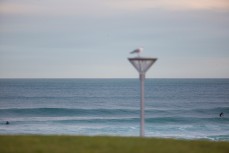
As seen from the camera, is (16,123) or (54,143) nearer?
(54,143)

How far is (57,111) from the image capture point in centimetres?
5772

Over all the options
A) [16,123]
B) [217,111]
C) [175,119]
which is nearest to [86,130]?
[16,123]

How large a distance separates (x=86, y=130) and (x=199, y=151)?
25.2m

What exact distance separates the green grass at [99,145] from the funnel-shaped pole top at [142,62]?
2201 mm

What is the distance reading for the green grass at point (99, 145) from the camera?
33.6ft

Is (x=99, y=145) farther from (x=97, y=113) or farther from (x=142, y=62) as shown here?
(x=97, y=113)

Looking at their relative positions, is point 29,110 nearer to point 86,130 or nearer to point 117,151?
point 86,130

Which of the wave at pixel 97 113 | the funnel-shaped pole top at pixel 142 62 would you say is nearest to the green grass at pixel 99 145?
the funnel-shaped pole top at pixel 142 62

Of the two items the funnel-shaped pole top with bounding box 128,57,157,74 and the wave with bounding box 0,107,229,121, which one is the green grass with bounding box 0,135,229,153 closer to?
the funnel-shaped pole top with bounding box 128,57,157,74

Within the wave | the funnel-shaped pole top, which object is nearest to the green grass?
the funnel-shaped pole top

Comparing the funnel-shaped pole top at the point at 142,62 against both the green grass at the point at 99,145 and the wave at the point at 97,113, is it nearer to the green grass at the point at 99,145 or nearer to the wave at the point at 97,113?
the green grass at the point at 99,145

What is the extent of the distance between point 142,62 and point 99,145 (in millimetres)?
2969

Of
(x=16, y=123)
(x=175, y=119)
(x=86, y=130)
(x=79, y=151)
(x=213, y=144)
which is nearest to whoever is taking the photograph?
(x=79, y=151)

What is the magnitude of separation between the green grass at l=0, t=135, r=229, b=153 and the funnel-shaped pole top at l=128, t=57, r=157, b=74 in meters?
2.20
